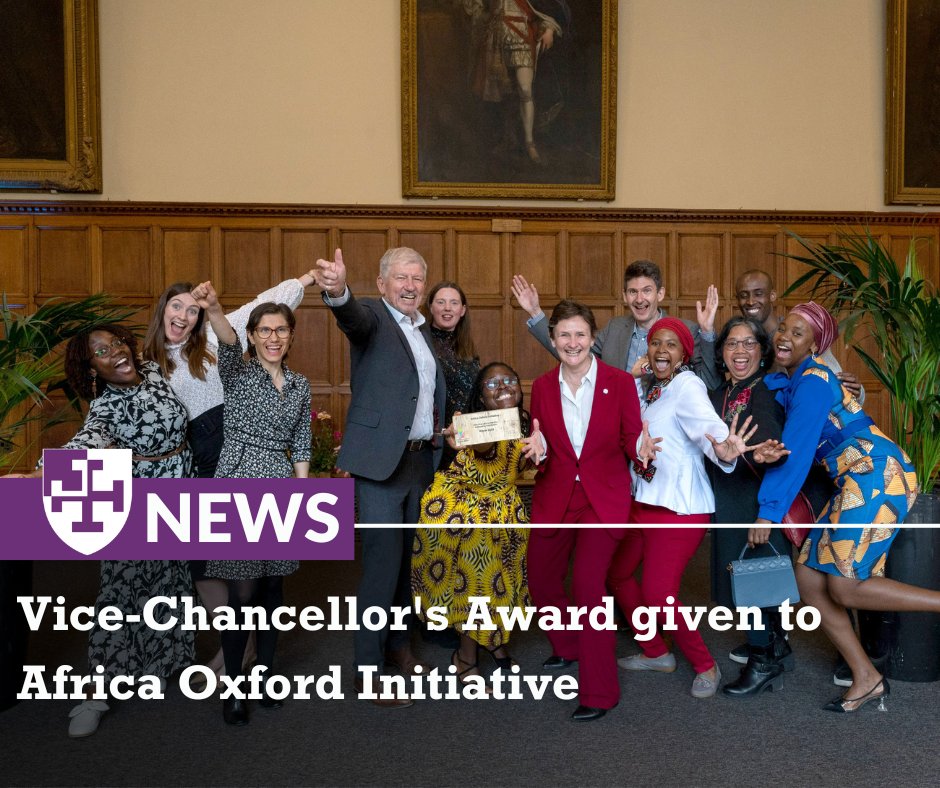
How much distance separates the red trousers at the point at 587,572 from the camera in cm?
335

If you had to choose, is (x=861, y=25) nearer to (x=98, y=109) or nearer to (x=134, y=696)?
(x=98, y=109)

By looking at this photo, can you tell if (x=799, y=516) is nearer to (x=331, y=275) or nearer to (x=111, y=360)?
(x=331, y=275)

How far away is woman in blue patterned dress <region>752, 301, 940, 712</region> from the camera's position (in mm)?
3316

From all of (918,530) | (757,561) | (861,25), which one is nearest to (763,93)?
(861,25)

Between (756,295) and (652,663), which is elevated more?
(756,295)

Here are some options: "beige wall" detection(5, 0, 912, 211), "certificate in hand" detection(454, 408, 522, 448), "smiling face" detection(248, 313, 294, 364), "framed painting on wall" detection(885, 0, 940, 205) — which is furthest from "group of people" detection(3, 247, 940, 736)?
"framed painting on wall" detection(885, 0, 940, 205)

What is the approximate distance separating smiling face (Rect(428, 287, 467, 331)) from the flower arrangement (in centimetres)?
253

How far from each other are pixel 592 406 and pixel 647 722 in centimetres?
128

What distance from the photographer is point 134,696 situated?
361 cm

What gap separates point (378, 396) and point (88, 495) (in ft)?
3.92

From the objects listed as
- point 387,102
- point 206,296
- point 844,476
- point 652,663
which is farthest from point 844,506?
point 387,102

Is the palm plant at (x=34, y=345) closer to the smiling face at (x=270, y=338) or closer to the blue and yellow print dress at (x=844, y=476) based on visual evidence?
the smiling face at (x=270, y=338)

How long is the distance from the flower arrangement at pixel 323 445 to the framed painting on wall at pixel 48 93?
114 inches

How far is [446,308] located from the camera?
4305mm
